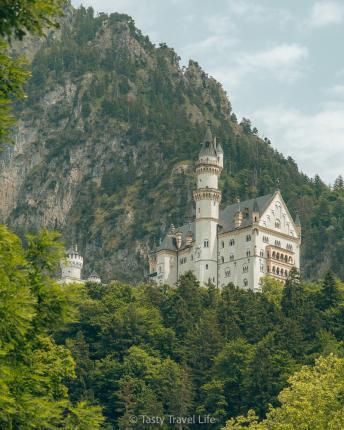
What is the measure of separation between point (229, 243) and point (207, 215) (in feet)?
18.9

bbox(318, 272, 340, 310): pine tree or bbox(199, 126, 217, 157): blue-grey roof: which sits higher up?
bbox(199, 126, 217, 157): blue-grey roof

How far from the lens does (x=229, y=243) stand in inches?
6245

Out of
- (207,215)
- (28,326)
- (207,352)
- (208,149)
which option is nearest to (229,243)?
(207,215)

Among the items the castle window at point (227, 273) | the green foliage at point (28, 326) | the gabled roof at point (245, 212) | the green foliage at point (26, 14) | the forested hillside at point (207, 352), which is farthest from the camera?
the gabled roof at point (245, 212)

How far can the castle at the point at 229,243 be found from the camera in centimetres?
15525

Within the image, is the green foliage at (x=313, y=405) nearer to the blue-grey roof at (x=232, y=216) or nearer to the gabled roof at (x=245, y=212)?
the gabled roof at (x=245, y=212)

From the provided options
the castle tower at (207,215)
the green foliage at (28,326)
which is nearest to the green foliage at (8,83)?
the green foliage at (28,326)

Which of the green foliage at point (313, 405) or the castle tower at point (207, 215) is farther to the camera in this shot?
the castle tower at point (207, 215)

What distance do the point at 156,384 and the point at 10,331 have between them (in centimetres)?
8664

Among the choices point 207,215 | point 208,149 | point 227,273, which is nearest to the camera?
point 227,273

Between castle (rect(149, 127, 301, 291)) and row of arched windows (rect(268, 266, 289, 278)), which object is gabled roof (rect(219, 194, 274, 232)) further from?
row of arched windows (rect(268, 266, 289, 278))

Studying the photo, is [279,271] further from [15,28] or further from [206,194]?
[15,28]

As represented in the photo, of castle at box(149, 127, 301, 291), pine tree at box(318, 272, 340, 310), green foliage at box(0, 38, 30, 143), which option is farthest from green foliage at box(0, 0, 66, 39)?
castle at box(149, 127, 301, 291)

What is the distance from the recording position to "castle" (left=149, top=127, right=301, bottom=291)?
509 feet
